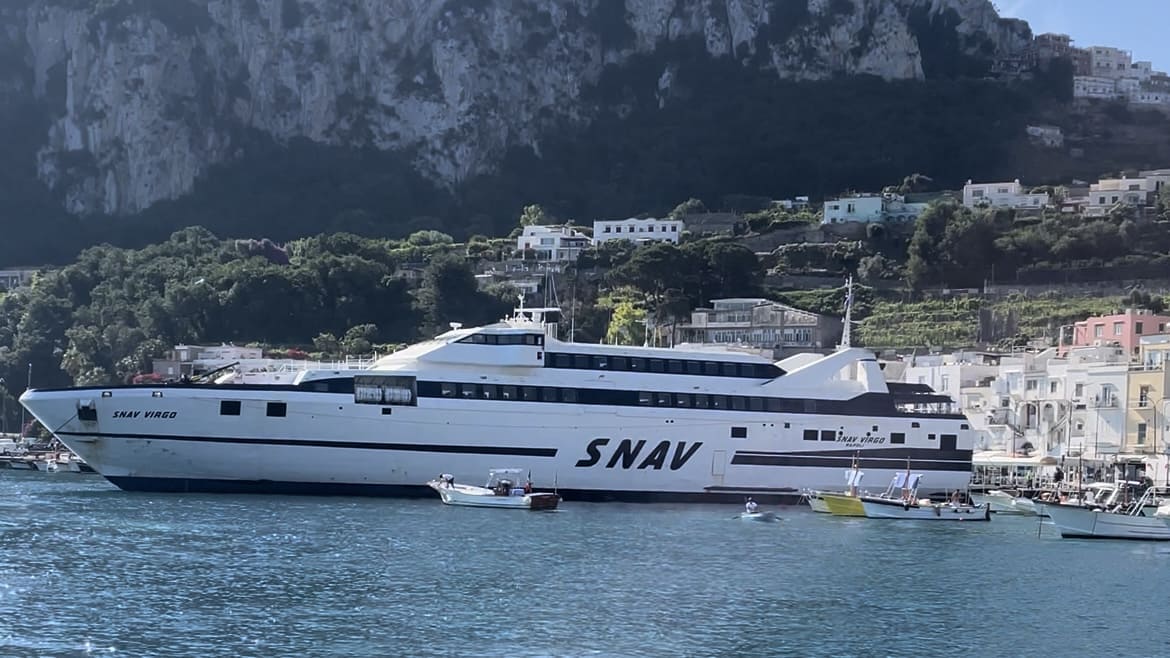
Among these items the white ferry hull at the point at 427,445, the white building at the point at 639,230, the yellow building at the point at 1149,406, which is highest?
the white building at the point at 639,230

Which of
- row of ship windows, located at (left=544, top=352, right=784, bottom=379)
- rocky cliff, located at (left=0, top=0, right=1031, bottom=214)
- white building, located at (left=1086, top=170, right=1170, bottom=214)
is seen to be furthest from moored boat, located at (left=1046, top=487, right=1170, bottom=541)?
rocky cliff, located at (left=0, top=0, right=1031, bottom=214)

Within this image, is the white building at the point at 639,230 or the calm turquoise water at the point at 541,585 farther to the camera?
the white building at the point at 639,230

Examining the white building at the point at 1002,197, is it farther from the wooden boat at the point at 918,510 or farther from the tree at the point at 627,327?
the wooden boat at the point at 918,510

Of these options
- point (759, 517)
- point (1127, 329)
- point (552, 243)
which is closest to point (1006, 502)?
point (759, 517)

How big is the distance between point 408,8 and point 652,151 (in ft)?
73.5

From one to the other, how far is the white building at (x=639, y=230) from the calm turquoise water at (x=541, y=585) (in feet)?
232

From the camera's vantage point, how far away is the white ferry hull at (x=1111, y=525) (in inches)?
1876

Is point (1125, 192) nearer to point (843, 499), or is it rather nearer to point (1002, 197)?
point (1002, 197)

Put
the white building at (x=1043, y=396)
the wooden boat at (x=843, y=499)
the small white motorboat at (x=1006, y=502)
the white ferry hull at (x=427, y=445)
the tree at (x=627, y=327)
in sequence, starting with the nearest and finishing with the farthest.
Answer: the white ferry hull at (x=427, y=445), the wooden boat at (x=843, y=499), the small white motorboat at (x=1006, y=502), the white building at (x=1043, y=396), the tree at (x=627, y=327)

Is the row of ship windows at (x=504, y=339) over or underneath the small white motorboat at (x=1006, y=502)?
over

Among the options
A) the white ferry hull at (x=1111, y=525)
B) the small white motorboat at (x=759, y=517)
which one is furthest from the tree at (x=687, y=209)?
the white ferry hull at (x=1111, y=525)

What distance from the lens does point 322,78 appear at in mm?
140125

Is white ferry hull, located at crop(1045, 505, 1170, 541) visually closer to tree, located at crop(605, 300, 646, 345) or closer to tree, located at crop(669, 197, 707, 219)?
tree, located at crop(605, 300, 646, 345)

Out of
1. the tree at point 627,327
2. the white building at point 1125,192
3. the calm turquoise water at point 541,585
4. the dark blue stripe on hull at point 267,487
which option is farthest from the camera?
the white building at point 1125,192
